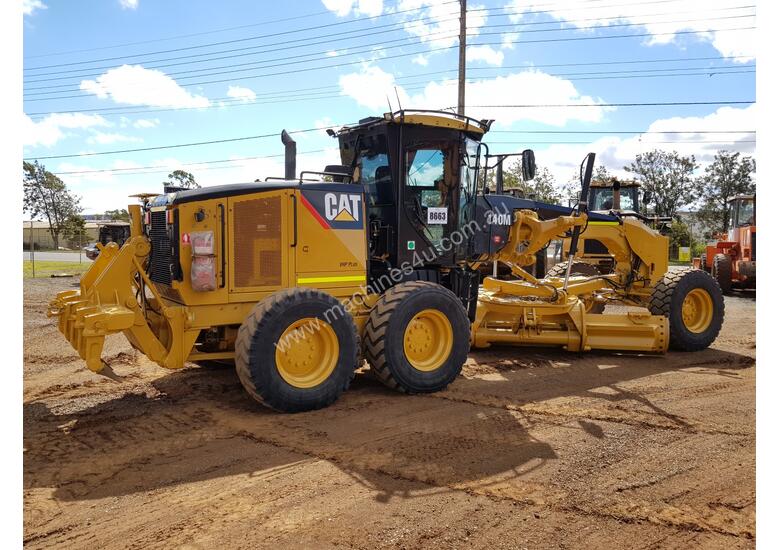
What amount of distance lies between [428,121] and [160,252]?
321cm

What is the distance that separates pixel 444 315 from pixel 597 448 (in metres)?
2.20

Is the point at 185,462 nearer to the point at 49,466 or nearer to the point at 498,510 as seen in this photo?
the point at 49,466

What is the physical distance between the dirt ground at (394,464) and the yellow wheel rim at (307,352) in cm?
35

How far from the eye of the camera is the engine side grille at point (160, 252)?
5.90 meters

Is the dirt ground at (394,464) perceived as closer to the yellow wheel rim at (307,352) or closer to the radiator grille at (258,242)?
the yellow wheel rim at (307,352)

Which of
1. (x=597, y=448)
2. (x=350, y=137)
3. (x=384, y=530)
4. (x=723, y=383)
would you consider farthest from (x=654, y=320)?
(x=384, y=530)

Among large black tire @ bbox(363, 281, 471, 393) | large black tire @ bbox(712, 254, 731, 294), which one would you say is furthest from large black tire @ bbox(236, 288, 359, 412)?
large black tire @ bbox(712, 254, 731, 294)

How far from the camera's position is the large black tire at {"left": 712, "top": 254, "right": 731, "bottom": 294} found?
17.8 meters

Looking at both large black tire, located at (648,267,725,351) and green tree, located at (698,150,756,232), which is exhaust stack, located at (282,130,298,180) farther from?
green tree, located at (698,150,756,232)

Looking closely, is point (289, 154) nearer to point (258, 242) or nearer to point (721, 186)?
point (258, 242)

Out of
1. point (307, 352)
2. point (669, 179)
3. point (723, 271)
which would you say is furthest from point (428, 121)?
point (669, 179)

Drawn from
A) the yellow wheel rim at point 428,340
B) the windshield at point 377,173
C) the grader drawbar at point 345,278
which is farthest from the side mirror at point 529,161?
the yellow wheel rim at point 428,340

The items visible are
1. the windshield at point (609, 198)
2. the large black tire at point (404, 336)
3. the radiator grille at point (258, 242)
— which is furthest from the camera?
the windshield at point (609, 198)

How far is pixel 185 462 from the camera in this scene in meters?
4.49
